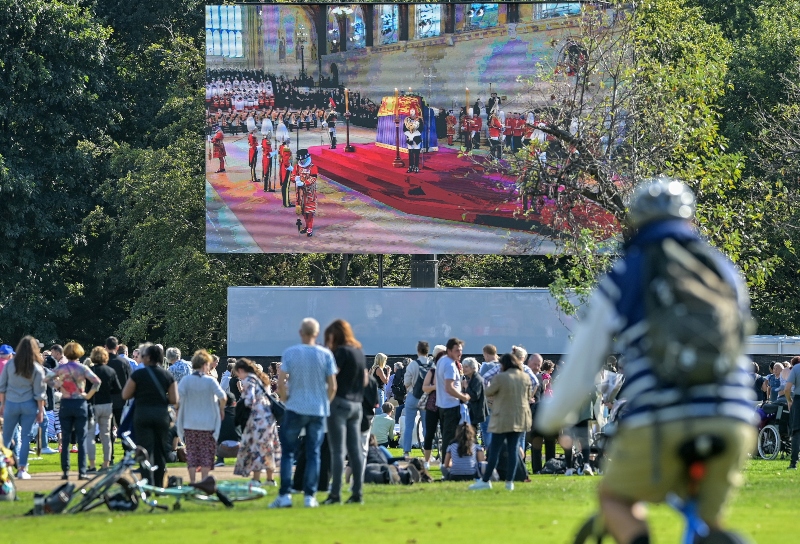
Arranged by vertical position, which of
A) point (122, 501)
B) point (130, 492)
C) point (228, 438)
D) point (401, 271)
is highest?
point (130, 492)

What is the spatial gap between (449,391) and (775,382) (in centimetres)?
A: 929

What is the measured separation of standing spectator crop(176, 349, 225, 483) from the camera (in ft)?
47.4

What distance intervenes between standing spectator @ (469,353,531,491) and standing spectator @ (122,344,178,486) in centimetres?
342

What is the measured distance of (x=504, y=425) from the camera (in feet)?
48.0

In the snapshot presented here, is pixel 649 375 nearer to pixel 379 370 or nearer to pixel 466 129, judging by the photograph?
pixel 379 370

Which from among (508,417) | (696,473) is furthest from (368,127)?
(696,473)

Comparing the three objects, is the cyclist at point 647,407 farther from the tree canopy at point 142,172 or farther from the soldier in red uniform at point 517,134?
the tree canopy at point 142,172

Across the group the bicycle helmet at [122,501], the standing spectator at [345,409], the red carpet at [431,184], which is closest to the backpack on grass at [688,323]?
the standing spectator at [345,409]

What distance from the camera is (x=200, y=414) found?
570 inches

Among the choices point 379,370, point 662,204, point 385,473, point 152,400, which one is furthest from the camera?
point 379,370

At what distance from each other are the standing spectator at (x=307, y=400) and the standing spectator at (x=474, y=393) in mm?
5527

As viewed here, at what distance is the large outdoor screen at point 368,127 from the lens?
30578 mm

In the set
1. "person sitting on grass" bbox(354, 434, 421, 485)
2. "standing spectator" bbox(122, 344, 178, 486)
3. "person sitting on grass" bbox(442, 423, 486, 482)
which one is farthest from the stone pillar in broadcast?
"standing spectator" bbox(122, 344, 178, 486)

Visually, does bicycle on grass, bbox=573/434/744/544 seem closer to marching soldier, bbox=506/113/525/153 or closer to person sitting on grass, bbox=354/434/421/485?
person sitting on grass, bbox=354/434/421/485
